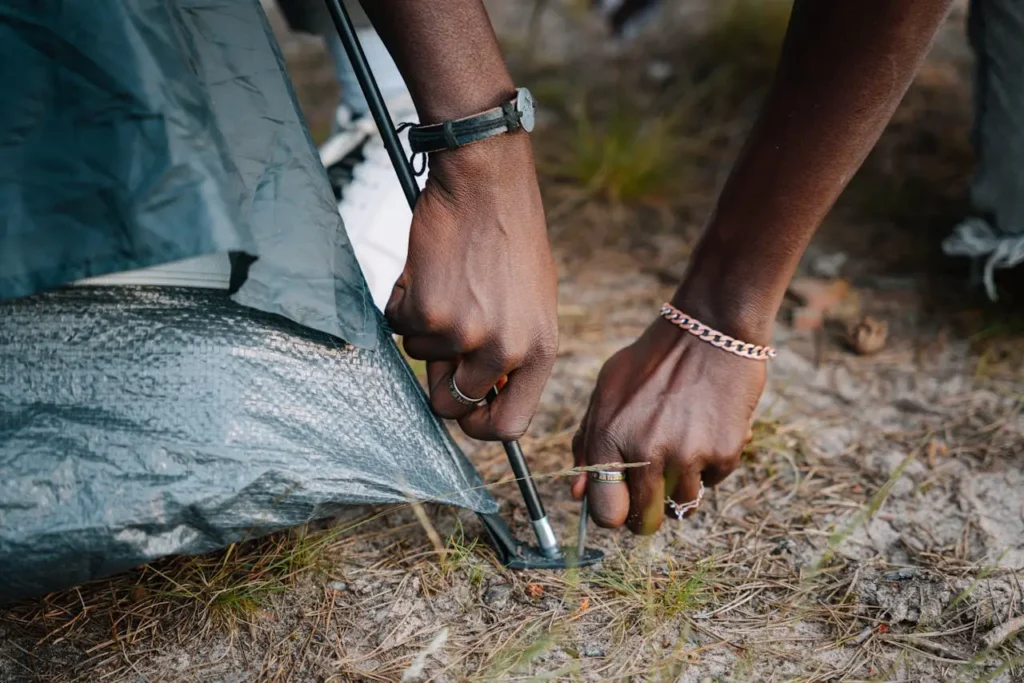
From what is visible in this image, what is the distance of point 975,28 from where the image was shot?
1.44 m

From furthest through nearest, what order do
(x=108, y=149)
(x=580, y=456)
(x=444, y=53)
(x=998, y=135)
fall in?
1. (x=998, y=135)
2. (x=580, y=456)
3. (x=444, y=53)
4. (x=108, y=149)

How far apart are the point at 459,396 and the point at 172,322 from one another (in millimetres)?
367

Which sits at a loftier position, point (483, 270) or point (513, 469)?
point (483, 270)

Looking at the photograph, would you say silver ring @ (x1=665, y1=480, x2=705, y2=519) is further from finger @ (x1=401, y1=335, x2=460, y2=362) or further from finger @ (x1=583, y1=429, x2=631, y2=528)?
finger @ (x1=401, y1=335, x2=460, y2=362)

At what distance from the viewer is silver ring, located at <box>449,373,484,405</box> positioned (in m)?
1.08

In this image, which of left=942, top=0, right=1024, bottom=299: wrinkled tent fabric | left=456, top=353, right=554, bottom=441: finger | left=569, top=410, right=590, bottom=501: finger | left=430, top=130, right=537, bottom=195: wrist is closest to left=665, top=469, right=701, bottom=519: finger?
left=569, top=410, right=590, bottom=501: finger

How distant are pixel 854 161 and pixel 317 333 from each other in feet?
2.44

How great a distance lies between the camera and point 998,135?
4.73 feet

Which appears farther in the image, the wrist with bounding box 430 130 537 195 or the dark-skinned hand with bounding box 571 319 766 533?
the dark-skinned hand with bounding box 571 319 766 533

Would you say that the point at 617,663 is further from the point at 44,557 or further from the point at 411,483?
the point at 44,557

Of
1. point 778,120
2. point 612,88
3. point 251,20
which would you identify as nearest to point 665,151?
point 612,88

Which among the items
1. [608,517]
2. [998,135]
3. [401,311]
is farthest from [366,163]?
[998,135]

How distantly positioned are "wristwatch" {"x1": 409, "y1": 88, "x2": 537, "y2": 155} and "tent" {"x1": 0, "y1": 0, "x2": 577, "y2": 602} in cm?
15

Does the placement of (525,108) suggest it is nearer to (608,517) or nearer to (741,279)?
(741,279)
